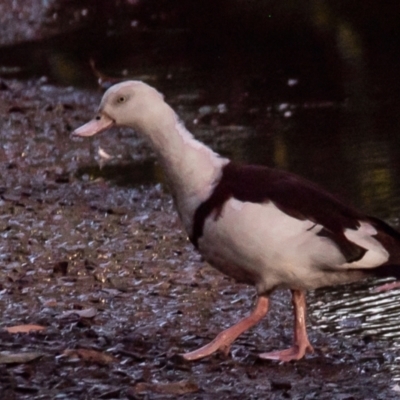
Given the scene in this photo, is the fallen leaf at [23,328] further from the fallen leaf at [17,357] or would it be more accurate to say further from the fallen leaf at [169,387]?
the fallen leaf at [169,387]

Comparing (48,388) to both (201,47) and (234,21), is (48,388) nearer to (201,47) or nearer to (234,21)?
(201,47)

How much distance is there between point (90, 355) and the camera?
471 cm

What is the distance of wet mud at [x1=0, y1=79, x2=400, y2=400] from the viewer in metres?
4.50

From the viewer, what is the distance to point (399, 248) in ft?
15.8

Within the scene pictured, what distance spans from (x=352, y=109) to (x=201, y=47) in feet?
16.3

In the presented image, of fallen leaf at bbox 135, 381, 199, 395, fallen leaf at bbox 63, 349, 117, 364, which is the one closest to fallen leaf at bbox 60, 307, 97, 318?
fallen leaf at bbox 63, 349, 117, 364

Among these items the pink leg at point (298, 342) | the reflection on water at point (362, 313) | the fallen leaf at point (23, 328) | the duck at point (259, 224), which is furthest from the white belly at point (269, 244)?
the fallen leaf at point (23, 328)

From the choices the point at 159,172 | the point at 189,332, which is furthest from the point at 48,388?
the point at 159,172

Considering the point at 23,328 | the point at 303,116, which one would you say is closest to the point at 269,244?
the point at 23,328

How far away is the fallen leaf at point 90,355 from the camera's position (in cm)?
469

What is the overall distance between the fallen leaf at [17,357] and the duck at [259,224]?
648mm

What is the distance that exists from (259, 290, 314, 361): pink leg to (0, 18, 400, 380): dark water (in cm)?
37

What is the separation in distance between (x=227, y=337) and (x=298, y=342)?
1.04 ft

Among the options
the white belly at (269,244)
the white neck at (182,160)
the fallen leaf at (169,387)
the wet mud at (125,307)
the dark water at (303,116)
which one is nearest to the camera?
the fallen leaf at (169,387)
